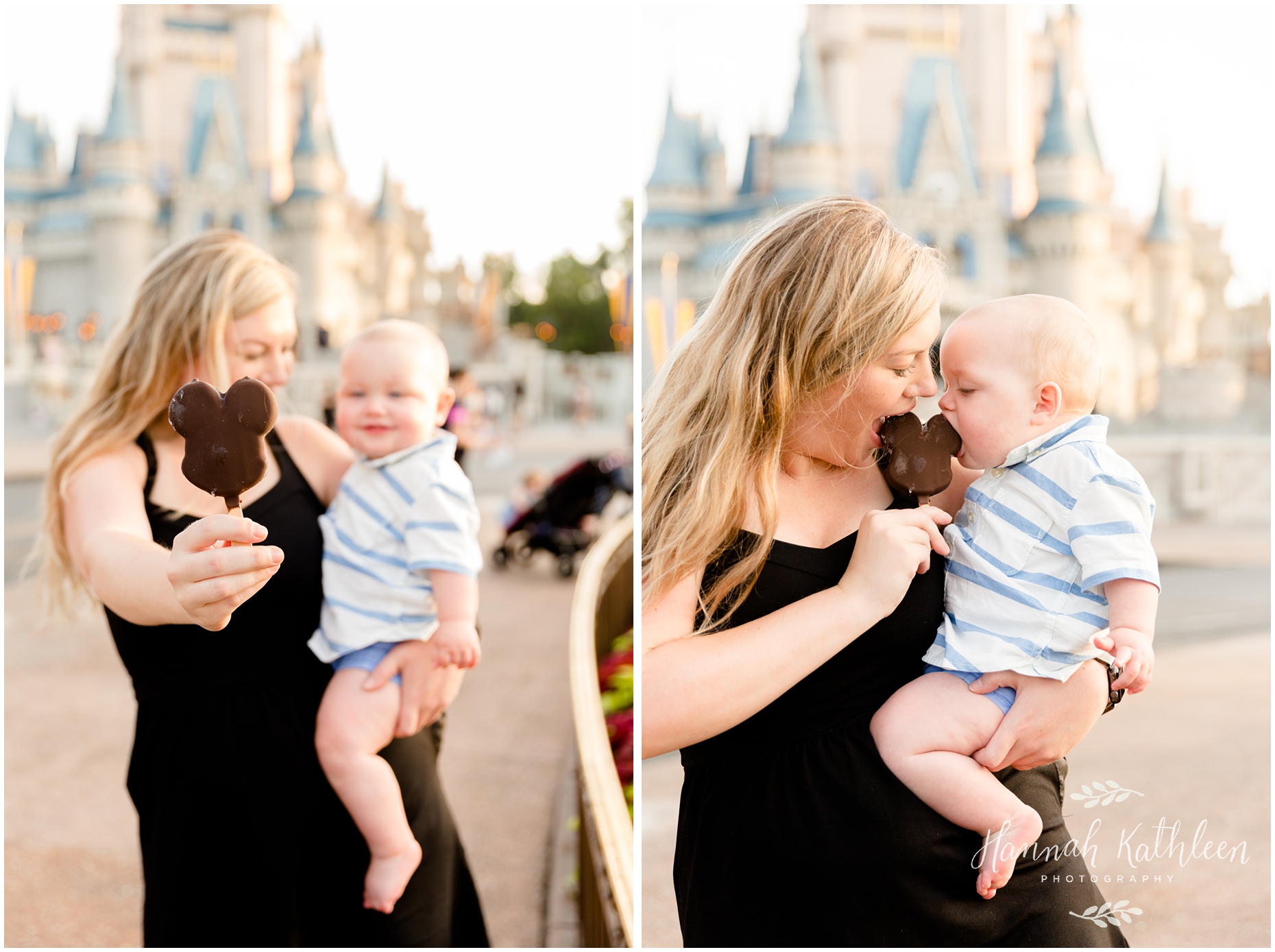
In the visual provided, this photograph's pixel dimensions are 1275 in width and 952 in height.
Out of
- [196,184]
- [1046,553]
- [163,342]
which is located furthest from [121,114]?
[1046,553]

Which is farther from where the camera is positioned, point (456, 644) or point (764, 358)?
point (456, 644)

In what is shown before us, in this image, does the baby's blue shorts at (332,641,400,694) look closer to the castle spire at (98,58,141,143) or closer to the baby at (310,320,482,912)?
the baby at (310,320,482,912)

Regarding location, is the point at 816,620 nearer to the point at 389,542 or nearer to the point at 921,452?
the point at 921,452

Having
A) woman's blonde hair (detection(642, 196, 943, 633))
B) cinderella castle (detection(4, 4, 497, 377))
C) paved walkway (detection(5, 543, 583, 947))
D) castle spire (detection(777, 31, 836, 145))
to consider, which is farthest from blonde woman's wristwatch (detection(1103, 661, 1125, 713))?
castle spire (detection(777, 31, 836, 145))

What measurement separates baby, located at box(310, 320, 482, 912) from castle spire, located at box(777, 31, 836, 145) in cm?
2436

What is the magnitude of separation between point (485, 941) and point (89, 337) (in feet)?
21.4

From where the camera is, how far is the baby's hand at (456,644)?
4.96ft

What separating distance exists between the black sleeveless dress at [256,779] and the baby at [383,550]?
0.06 m

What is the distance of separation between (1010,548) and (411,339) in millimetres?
1012

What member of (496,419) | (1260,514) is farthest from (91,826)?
(496,419)

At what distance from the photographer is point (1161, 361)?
89.2ft

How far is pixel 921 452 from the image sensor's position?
1.31 metres

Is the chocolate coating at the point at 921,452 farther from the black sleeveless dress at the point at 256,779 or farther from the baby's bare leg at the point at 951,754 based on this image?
the black sleeveless dress at the point at 256,779

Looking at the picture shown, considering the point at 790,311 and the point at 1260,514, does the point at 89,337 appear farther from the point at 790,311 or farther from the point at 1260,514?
the point at 1260,514
